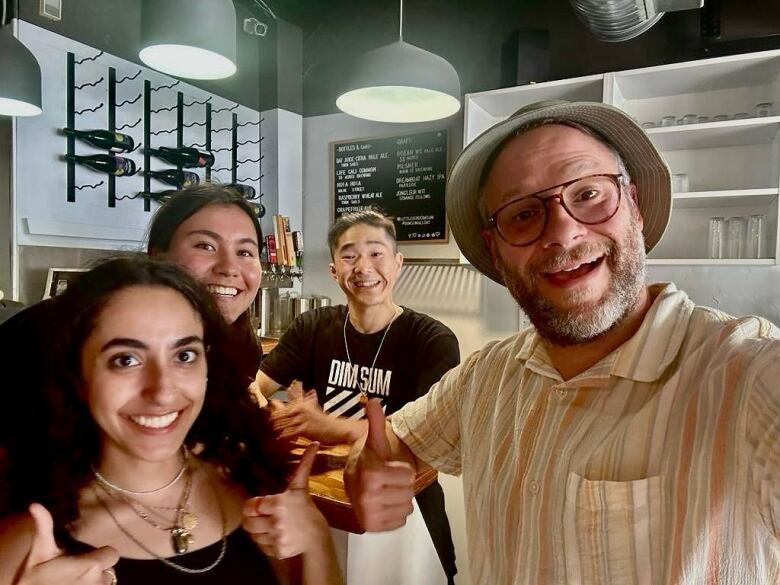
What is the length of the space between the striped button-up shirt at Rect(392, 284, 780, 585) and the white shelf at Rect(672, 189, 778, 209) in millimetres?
1736

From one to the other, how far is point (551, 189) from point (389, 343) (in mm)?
1490

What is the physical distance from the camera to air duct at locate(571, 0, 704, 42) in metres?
2.06

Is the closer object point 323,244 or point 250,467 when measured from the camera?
point 250,467

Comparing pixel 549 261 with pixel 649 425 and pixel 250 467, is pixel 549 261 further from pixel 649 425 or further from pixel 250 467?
pixel 250 467

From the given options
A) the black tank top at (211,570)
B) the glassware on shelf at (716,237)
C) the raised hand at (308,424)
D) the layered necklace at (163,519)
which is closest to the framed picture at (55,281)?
the raised hand at (308,424)

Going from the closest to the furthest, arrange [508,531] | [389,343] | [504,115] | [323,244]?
[508,531]
[389,343]
[504,115]
[323,244]

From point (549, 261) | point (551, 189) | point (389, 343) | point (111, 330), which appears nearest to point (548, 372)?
point (549, 261)

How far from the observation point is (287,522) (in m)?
1.04

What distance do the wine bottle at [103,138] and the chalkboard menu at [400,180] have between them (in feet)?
4.92

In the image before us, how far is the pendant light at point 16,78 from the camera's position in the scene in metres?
2.09

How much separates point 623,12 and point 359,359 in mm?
1827

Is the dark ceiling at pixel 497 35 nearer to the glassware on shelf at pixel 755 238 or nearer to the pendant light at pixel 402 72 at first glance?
the pendant light at pixel 402 72

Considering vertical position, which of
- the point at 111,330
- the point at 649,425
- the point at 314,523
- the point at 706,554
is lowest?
the point at 314,523

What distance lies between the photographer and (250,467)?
1259 mm
